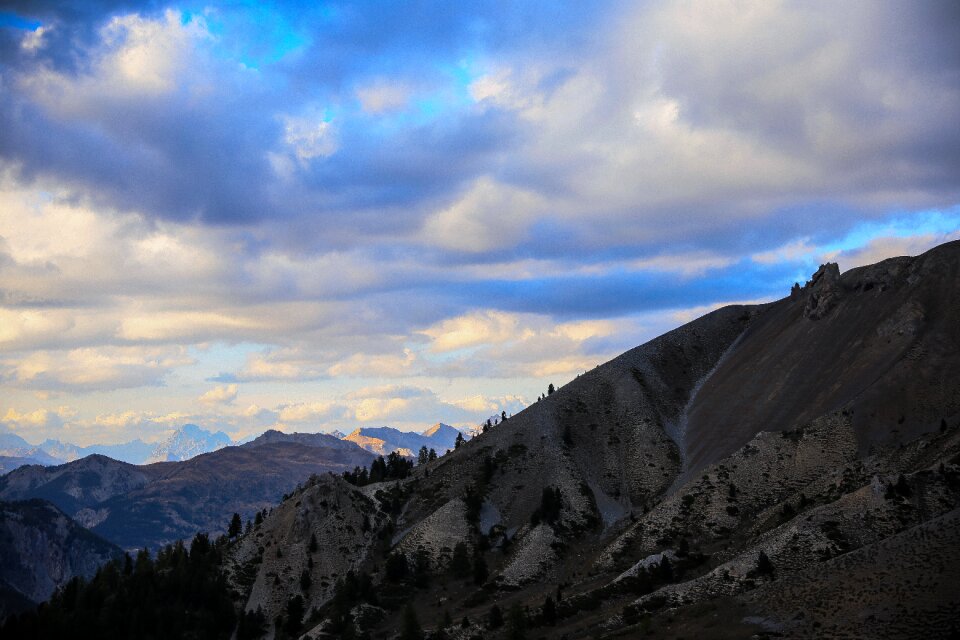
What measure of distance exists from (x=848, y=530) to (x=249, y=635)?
427ft

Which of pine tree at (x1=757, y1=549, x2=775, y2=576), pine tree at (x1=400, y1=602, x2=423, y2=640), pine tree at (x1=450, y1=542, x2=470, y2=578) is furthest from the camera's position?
pine tree at (x1=450, y1=542, x2=470, y2=578)

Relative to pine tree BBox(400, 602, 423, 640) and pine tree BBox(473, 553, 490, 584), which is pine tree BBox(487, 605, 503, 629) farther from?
pine tree BBox(473, 553, 490, 584)

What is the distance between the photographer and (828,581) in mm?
112000

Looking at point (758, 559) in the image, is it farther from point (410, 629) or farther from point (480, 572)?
point (480, 572)

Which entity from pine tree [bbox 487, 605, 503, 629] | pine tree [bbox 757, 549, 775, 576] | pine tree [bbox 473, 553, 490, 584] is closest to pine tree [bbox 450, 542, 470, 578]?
pine tree [bbox 473, 553, 490, 584]

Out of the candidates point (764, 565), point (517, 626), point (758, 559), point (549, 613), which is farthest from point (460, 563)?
point (764, 565)

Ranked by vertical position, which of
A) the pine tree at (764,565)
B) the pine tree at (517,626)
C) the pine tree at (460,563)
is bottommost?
the pine tree at (517,626)

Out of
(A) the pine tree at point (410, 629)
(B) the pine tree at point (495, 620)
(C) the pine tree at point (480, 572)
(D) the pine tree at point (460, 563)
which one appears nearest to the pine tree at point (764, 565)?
(B) the pine tree at point (495, 620)

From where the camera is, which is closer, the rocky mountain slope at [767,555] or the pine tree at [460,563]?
the rocky mountain slope at [767,555]

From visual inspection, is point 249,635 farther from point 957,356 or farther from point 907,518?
point 957,356

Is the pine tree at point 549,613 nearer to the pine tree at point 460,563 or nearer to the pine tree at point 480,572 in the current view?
the pine tree at point 480,572

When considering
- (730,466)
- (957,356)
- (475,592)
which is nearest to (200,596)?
(475,592)

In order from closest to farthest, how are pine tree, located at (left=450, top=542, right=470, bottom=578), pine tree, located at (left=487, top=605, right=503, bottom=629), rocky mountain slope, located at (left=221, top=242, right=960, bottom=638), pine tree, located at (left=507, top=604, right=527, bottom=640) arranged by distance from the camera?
rocky mountain slope, located at (left=221, top=242, right=960, bottom=638) < pine tree, located at (left=507, top=604, right=527, bottom=640) < pine tree, located at (left=487, top=605, right=503, bottom=629) < pine tree, located at (left=450, top=542, right=470, bottom=578)

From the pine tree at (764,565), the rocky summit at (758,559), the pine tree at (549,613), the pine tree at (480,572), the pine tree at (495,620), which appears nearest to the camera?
the rocky summit at (758,559)
